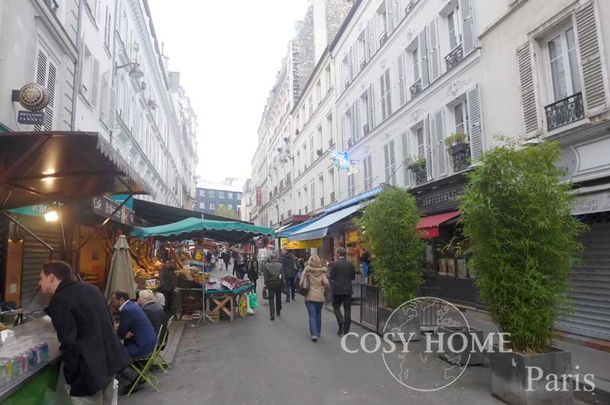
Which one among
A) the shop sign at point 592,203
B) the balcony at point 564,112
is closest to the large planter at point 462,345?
the shop sign at point 592,203

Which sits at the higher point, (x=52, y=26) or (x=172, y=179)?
(x=172, y=179)

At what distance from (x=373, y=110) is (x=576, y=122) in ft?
35.7

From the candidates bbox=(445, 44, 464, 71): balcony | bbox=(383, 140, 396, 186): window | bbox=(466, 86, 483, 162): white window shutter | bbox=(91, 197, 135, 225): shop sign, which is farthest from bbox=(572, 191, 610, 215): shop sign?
bbox=(383, 140, 396, 186): window

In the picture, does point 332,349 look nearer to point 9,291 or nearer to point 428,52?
point 9,291

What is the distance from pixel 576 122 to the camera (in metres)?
8.23

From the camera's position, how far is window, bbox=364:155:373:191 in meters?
18.8

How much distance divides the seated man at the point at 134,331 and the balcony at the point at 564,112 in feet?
26.6

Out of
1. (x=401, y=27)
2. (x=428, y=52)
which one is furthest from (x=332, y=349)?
(x=401, y=27)

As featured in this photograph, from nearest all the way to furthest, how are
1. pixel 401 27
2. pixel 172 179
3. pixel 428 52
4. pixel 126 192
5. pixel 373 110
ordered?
1. pixel 126 192
2. pixel 428 52
3. pixel 401 27
4. pixel 373 110
5. pixel 172 179

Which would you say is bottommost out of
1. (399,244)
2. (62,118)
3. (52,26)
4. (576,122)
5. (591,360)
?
(591,360)

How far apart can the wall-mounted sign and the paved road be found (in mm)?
4830

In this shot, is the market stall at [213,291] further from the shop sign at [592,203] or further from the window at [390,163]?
the shop sign at [592,203]

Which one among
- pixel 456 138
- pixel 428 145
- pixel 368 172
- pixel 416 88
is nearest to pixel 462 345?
pixel 456 138

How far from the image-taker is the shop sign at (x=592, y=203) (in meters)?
7.30
